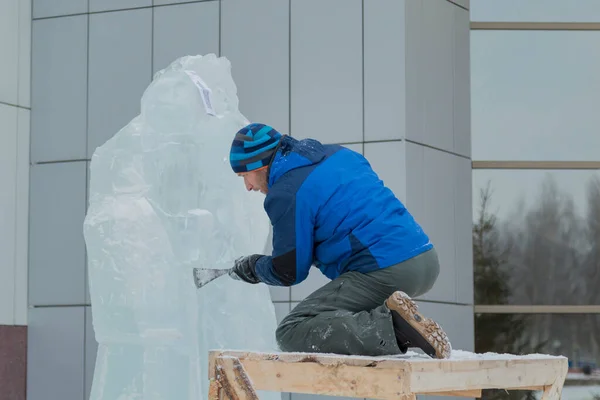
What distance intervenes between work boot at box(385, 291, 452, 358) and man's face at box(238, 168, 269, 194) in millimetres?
781

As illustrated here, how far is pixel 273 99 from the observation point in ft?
23.8

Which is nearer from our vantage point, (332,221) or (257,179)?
(332,221)

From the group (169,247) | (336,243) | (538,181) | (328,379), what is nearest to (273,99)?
(169,247)

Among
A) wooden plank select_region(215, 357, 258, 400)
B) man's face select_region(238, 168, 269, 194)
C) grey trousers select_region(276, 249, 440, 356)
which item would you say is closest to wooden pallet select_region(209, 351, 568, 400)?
wooden plank select_region(215, 357, 258, 400)

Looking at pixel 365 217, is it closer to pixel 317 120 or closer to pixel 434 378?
pixel 434 378

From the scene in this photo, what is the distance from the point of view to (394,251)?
402 centimetres

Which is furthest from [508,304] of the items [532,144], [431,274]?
[431,274]

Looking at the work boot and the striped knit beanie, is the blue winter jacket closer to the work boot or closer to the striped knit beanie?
the striped knit beanie

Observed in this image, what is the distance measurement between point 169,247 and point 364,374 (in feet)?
8.46

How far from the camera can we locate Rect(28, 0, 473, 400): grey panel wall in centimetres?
700

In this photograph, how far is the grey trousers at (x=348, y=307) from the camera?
3.83m

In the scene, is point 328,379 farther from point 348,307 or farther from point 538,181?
point 538,181

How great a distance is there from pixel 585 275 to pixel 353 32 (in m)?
2.61

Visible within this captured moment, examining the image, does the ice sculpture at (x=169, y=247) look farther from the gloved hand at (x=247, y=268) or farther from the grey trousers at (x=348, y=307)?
the grey trousers at (x=348, y=307)
